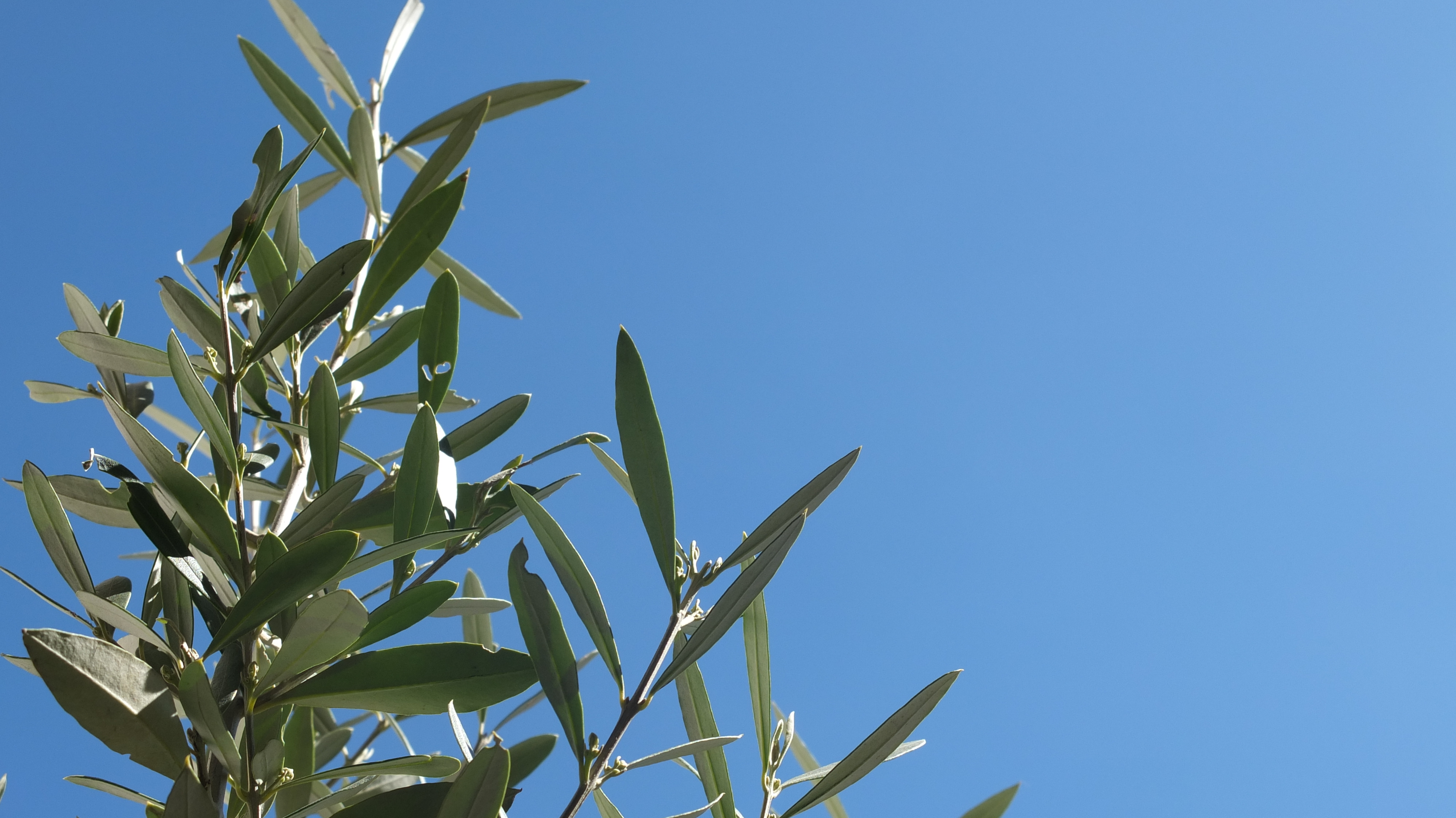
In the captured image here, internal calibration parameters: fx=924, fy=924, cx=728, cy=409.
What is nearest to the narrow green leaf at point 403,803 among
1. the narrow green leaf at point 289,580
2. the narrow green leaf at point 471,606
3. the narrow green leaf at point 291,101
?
the narrow green leaf at point 289,580

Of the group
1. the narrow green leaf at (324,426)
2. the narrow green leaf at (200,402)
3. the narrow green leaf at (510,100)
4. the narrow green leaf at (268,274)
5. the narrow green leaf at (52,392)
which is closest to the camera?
the narrow green leaf at (200,402)

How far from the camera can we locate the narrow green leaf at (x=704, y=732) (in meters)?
0.84

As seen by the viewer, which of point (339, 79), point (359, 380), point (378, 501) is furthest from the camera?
point (339, 79)

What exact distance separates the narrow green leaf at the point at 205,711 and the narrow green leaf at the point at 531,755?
0.35 meters

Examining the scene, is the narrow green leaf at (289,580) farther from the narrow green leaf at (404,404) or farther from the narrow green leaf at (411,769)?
the narrow green leaf at (404,404)

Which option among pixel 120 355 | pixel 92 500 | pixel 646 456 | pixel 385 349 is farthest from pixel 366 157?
pixel 646 456

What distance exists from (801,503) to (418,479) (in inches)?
12.0

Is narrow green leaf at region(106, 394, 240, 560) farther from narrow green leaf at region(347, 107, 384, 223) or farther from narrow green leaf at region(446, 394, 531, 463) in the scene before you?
narrow green leaf at region(347, 107, 384, 223)

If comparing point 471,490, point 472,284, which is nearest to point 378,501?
point 471,490

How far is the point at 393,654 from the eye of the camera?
26.4 inches

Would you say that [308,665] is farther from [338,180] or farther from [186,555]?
[338,180]

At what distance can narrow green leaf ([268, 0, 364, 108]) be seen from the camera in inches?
52.2

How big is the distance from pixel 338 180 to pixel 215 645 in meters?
1.01

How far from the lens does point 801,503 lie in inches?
29.5
